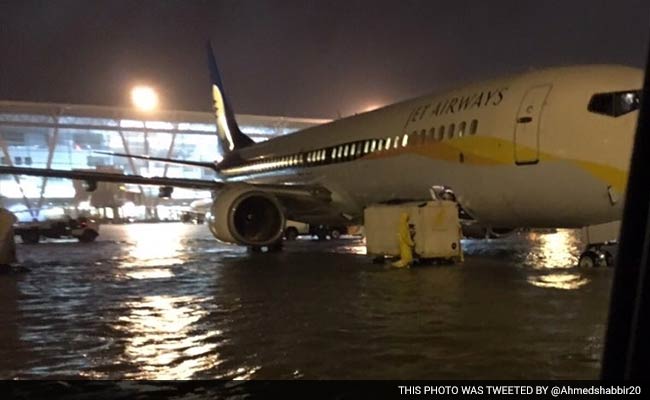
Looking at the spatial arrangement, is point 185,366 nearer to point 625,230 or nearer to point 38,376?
point 38,376

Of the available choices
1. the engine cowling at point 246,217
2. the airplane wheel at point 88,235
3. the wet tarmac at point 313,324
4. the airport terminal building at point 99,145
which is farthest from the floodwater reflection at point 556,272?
the airport terminal building at point 99,145

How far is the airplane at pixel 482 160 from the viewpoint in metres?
11.1

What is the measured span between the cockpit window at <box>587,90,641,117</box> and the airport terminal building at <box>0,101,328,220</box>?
202ft

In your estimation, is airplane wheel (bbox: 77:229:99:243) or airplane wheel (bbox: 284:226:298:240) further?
airplane wheel (bbox: 77:229:99:243)

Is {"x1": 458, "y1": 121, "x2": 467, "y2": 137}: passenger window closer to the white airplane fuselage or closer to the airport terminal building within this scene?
the white airplane fuselage

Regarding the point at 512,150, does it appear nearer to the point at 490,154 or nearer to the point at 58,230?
the point at 490,154

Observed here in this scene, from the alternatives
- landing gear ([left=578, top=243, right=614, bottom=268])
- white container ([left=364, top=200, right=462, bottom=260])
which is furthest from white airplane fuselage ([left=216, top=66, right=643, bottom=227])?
landing gear ([left=578, top=243, right=614, bottom=268])

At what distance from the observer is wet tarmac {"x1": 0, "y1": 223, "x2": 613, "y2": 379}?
521 cm

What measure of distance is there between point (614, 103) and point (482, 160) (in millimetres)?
2380

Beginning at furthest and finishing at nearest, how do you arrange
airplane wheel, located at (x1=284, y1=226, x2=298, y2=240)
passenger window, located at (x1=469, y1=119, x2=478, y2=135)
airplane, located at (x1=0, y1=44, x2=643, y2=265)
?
airplane wheel, located at (x1=284, y1=226, x2=298, y2=240)
passenger window, located at (x1=469, y1=119, x2=478, y2=135)
airplane, located at (x1=0, y1=44, x2=643, y2=265)

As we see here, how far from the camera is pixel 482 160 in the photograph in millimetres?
12586

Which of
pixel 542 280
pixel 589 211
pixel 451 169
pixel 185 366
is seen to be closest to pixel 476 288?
pixel 542 280

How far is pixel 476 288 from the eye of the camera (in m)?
9.50

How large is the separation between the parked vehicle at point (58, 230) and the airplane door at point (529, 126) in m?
24.3
